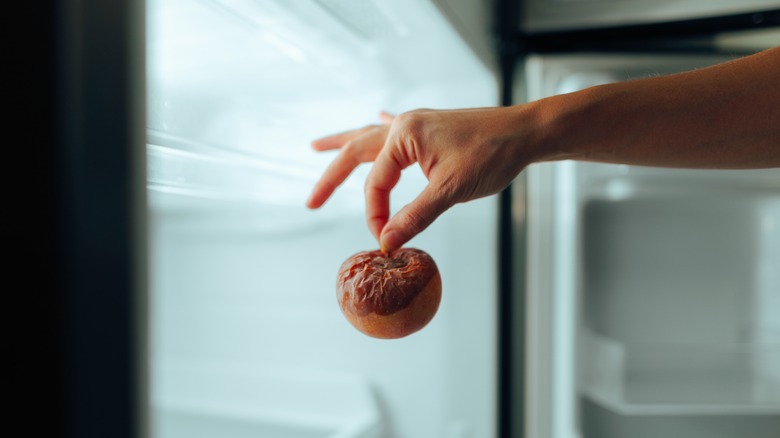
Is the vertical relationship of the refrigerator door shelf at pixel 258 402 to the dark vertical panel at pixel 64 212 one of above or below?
below

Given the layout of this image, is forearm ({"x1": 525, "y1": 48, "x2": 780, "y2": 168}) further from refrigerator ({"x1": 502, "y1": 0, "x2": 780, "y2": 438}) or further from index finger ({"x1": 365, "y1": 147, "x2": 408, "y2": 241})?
refrigerator ({"x1": 502, "y1": 0, "x2": 780, "y2": 438})

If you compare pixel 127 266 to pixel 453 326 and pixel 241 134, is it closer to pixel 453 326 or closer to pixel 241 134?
pixel 241 134

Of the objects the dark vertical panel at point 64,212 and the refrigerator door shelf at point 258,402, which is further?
the refrigerator door shelf at point 258,402

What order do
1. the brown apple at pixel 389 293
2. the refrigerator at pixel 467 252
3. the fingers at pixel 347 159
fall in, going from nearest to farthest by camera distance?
the brown apple at pixel 389 293 < the fingers at pixel 347 159 < the refrigerator at pixel 467 252

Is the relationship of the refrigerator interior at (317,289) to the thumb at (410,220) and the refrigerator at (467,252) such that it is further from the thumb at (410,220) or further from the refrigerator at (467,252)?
the thumb at (410,220)

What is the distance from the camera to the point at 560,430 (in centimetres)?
134

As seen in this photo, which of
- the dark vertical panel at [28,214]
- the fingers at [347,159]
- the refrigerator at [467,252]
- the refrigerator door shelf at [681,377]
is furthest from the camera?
the refrigerator door shelf at [681,377]

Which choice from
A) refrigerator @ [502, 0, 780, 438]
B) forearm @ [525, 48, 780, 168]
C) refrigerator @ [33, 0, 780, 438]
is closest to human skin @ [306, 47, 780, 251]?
forearm @ [525, 48, 780, 168]

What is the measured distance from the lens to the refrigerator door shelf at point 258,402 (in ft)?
4.29

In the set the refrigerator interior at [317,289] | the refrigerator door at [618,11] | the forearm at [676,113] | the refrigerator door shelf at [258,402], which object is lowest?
the refrigerator door shelf at [258,402]

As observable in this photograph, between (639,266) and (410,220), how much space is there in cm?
107

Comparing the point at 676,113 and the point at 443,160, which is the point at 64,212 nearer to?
the point at 443,160

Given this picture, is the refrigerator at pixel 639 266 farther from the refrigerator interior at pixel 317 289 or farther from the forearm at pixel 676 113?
the forearm at pixel 676 113

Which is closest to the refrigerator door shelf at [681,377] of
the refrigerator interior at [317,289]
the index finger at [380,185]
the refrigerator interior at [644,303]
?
the refrigerator interior at [644,303]
